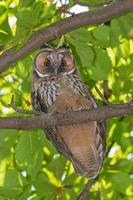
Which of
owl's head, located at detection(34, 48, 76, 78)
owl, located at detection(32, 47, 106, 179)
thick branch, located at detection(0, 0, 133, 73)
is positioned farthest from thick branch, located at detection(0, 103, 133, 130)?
owl's head, located at detection(34, 48, 76, 78)

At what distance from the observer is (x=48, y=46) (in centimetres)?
329

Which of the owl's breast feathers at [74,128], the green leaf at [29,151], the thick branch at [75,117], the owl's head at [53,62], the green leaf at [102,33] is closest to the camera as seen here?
the thick branch at [75,117]

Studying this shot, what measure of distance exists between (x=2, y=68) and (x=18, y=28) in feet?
0.67

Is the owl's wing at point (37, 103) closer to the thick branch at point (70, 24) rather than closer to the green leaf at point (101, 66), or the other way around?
the green leaf at point (101, 66)

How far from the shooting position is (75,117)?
86.3 inches

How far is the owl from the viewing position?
9.85 feet

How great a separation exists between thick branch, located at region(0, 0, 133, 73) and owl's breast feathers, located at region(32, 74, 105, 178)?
79 cm

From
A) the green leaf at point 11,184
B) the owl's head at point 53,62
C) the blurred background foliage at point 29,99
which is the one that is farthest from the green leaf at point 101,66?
the green leaf at point 11,184

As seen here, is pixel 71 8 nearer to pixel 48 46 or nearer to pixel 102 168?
pixel 48 46

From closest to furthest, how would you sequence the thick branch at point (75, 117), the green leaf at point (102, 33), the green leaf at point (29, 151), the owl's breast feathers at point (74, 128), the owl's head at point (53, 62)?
the thick branch at point (75, 117), the green leaf at point (102, 33), the green leaf at point (29, 151), the owl's breast feathers at point (74, 128), the owl's head at point (53, 62)

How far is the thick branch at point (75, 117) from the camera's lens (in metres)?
2.13

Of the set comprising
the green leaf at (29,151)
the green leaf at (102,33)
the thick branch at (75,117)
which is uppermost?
the green leaf at (102,33)

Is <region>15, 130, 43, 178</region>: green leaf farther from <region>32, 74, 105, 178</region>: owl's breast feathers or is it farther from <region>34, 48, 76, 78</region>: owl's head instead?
<region>34, 48, 76, 78</region>: owl's head

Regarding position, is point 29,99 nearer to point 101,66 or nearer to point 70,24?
point 101,66
